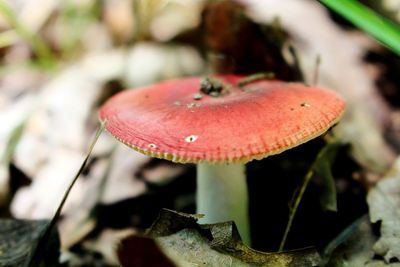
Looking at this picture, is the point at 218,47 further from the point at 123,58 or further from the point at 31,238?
the point at 31,238

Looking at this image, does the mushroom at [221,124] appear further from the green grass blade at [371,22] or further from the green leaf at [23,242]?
the green leaf at [23,242]

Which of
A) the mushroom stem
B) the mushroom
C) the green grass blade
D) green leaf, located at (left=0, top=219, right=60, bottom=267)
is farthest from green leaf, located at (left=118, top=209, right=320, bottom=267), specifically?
the green grass blade

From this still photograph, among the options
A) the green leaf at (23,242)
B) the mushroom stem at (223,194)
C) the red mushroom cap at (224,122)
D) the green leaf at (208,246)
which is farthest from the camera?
the mushroom stem at (223,194)

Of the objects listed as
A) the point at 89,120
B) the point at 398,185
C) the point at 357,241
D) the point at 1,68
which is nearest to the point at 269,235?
the point at 357,241

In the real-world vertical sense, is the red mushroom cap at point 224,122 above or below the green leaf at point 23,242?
above

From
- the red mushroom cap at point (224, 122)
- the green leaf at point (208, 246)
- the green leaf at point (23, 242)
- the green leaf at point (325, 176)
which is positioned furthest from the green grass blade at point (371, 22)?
the green leaf at point (23, 242)

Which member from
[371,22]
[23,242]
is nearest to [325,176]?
[371,22]

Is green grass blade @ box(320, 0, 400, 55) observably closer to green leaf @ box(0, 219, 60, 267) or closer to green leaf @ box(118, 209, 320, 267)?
green leaf @ box(118, 209, 320, 267)

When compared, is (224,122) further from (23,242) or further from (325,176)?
(23,242)
